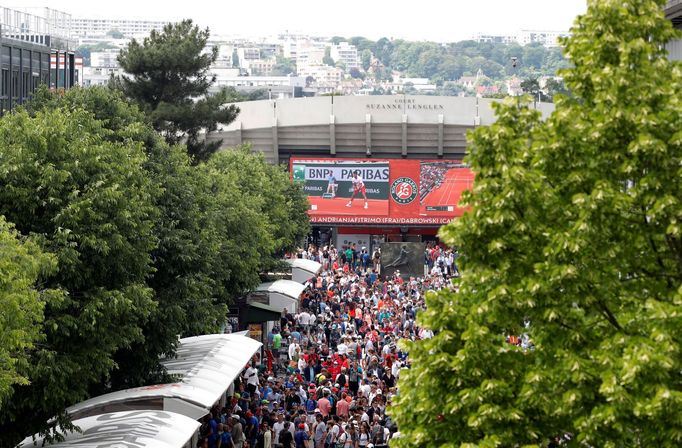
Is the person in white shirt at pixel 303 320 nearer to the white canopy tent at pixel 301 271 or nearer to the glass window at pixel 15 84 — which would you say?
the white canopy tent at pixel 301 271

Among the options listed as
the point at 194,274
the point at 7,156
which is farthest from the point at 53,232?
the point at 194,274

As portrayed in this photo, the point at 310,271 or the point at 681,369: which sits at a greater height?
the point at 681,369

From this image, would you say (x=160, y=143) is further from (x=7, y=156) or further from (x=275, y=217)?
(x=275, y=217)

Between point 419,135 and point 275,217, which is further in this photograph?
point 419,135

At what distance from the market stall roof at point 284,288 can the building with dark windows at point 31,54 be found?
36.6 ft

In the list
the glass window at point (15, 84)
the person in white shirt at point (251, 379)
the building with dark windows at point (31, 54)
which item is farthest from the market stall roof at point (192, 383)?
the glass window at point (15, 84)

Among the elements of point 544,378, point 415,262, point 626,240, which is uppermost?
point 626,240

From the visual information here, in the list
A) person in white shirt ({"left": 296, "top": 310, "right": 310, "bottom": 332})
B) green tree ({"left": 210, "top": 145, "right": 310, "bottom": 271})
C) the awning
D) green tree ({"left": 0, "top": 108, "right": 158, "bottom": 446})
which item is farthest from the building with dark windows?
green tree ({"left": 0, "top": 108, "right": 158, "bottom": 446})

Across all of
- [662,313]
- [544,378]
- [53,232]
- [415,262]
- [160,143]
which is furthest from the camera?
[415,262]

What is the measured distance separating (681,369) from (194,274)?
53.9 ft

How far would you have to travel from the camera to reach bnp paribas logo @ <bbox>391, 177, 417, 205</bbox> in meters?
75.6

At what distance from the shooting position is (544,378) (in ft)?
38.2

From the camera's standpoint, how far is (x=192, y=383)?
2253 centimetres

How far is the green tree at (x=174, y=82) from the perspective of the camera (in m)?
47.2
